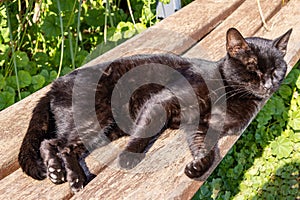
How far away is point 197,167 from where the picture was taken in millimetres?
1355

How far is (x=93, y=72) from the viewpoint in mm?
1567

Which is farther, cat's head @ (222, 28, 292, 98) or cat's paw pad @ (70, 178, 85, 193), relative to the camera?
cat's head @ (222, 28, 292, 98)

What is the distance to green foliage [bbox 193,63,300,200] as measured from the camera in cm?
244

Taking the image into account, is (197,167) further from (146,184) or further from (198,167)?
(146,184)

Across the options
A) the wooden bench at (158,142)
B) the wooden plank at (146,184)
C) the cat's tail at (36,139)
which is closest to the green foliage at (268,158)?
the wooden bench at (158,142)

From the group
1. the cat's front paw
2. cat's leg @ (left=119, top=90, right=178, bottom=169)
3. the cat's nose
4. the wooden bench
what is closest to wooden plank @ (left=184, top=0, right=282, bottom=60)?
the wooden bench

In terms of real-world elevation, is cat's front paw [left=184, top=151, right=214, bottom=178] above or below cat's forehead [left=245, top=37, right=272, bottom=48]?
below

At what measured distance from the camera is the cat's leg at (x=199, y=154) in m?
1.35

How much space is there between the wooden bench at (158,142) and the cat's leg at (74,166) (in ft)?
0.08

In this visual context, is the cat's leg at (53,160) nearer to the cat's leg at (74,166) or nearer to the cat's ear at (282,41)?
the cat's leg at (74,166)

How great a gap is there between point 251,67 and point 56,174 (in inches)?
29.0

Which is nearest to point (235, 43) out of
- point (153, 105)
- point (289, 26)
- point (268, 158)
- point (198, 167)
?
point (153, 105)

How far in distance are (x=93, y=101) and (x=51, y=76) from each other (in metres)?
0.89

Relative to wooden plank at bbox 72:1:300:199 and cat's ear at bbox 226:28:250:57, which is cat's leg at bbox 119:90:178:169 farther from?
cat's ear at bbox 226:28:250:57
